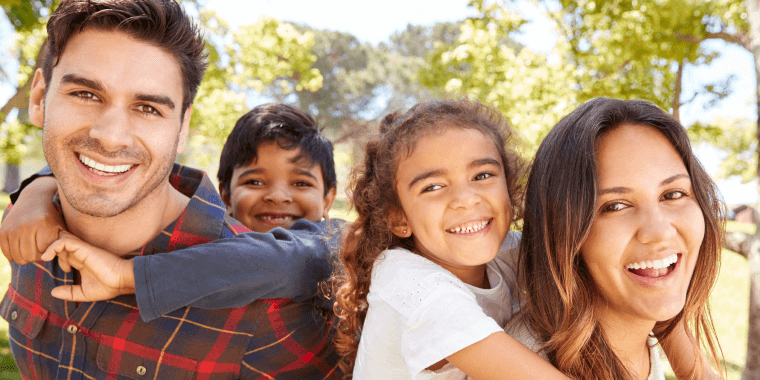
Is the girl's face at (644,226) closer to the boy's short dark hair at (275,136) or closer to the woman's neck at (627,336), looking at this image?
the woman's neck at (627,336)

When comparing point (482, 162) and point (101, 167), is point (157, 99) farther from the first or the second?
point (482, 162)

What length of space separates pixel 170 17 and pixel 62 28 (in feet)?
1.21

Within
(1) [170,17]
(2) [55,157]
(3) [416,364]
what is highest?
(1) [170,17]

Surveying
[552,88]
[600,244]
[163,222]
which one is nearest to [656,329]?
[600,244]

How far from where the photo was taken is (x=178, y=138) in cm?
209

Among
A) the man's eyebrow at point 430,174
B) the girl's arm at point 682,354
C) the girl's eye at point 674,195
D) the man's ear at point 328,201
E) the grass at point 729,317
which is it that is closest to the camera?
the girl's eye at point 674,195

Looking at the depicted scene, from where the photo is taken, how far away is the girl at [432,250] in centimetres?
154

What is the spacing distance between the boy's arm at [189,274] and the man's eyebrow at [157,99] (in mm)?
544

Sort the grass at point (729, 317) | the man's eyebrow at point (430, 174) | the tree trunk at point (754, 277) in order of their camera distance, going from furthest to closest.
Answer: the grass at point (729, 317) < the tree trunk at point (754, 277) < the man's eyebrow at point (430, 174)

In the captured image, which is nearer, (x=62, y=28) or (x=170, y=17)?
(x=62, y=28)

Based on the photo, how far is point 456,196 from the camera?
6.16 ft

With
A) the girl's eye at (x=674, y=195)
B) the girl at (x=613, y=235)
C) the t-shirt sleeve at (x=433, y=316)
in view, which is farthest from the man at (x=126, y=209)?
the girl's eye at (x=674, y=195)

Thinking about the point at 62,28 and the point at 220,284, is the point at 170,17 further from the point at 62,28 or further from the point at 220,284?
the point at 220,284

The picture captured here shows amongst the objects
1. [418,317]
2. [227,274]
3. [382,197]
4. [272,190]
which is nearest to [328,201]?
[272,190]
